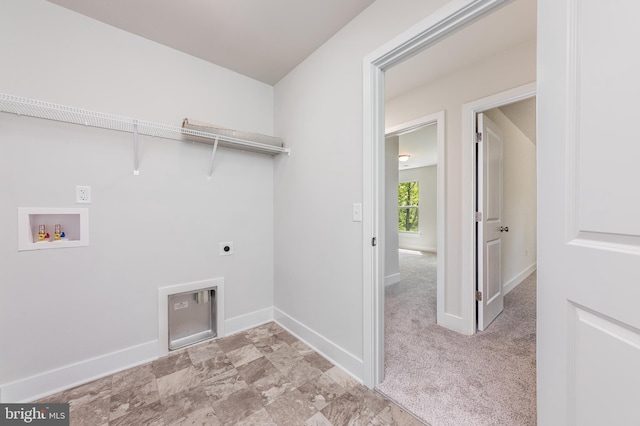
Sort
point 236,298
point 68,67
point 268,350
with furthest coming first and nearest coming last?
point 236,298, point 268,350, point 68,67

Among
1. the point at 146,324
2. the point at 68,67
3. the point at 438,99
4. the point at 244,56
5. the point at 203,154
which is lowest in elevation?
the point at 146,324

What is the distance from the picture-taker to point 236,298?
2270 mm

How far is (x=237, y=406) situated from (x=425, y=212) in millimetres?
6951

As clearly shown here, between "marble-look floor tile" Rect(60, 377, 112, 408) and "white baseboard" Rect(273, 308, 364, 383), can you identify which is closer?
"marble-look floor tile" Rect(60, 377, 112, 408)

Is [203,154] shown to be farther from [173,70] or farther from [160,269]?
[160,269]

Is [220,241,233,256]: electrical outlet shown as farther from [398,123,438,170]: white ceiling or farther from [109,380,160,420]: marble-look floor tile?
[398,123,438,170]: white ceiling

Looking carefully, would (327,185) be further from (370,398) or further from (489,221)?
(489,221)

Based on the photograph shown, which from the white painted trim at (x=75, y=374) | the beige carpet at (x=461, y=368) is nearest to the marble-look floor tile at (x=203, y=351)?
the white painted trim at (x=75, y=374)

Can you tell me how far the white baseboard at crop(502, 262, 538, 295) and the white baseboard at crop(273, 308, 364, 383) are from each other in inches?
94.6

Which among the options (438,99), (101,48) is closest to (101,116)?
(101,48)

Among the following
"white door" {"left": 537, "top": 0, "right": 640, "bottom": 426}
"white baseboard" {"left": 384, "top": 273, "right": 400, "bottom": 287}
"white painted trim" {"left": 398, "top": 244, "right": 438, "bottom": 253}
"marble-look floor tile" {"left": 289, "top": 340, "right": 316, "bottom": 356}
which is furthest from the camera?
"white painted trim" {"left": 398, "top": 244, "right": 438, "bottom": 253}

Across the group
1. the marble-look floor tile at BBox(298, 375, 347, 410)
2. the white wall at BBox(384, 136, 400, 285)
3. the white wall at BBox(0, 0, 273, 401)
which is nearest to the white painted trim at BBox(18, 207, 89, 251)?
the white wall at BBox(0, 0, 273, 401)

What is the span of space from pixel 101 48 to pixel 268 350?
2.51 meters

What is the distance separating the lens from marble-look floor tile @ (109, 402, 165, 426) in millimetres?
1285
